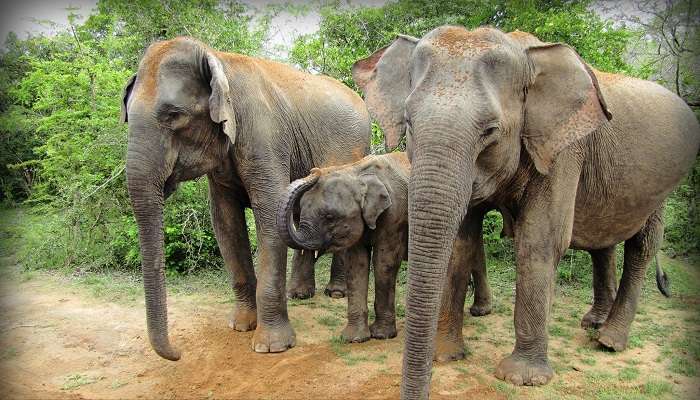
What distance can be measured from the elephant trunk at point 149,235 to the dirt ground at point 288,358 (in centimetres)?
54

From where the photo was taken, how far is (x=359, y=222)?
5.71m

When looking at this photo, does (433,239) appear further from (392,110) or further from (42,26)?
(42,26)

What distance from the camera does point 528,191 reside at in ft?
14.8

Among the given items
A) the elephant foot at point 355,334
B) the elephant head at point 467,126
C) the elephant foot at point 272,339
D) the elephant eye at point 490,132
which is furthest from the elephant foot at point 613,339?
the elephant foot at point 272,339

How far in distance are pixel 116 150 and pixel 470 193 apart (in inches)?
275

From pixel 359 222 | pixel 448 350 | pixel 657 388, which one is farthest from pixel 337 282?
pixel 657 388

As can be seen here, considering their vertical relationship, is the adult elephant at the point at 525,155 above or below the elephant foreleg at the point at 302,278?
above

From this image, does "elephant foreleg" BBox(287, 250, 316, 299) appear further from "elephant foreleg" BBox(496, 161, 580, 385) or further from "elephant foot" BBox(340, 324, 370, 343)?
"elephant foreleg" BBox(496, 161, 580, 385)

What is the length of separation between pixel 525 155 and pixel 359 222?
1.95 m

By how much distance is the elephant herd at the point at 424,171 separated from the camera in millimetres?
3727

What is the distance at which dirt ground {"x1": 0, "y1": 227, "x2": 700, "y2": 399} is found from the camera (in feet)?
15.3

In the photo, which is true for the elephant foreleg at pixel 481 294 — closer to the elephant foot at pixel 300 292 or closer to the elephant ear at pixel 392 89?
the elephant foot at pixel 300 292

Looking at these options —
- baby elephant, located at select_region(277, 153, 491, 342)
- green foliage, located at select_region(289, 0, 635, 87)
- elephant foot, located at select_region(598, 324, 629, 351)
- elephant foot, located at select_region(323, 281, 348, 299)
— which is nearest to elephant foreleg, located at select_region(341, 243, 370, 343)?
baby elephant, located at select_region(277, 153, 491, 342)

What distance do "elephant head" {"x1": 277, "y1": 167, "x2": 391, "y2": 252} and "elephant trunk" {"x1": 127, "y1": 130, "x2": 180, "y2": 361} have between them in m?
1.37
